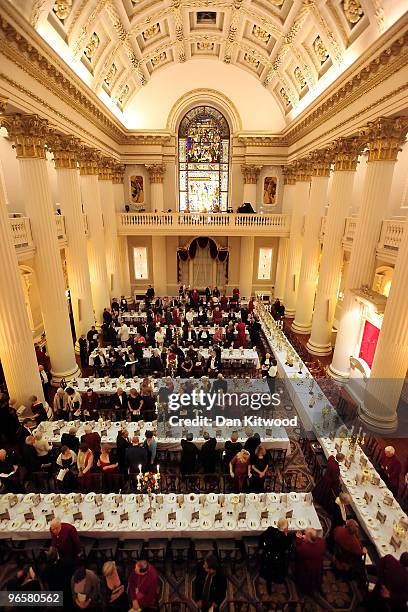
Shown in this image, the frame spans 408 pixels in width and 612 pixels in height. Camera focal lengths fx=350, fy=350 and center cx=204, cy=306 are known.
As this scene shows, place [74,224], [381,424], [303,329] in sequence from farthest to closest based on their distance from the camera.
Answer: [303,329] → [74,224] → [381,424]

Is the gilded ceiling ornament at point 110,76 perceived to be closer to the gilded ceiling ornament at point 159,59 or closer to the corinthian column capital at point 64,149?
the gilded ceiling ornament at point 159,59

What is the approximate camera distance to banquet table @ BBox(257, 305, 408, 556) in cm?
546

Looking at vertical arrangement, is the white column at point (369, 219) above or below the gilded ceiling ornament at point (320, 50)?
below

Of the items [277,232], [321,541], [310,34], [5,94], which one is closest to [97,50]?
[5,94]

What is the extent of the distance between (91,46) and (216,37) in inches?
262

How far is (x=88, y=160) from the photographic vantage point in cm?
1405

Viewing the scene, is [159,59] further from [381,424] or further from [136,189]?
[381,424]

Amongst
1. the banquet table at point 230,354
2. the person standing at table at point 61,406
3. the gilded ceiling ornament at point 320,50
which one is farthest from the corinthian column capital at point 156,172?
the person standing at table at point 61,406

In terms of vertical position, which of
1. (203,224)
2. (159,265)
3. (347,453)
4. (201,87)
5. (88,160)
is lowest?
(347,453)

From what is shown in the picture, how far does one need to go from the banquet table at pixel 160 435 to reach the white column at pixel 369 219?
15.8ft

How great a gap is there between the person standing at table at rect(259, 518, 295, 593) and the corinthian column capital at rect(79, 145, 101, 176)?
1328 cm

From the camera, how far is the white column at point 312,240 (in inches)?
555

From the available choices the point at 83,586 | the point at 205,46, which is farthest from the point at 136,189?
the point at 83,586

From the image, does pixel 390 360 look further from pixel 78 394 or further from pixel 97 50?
pixel 97 50
